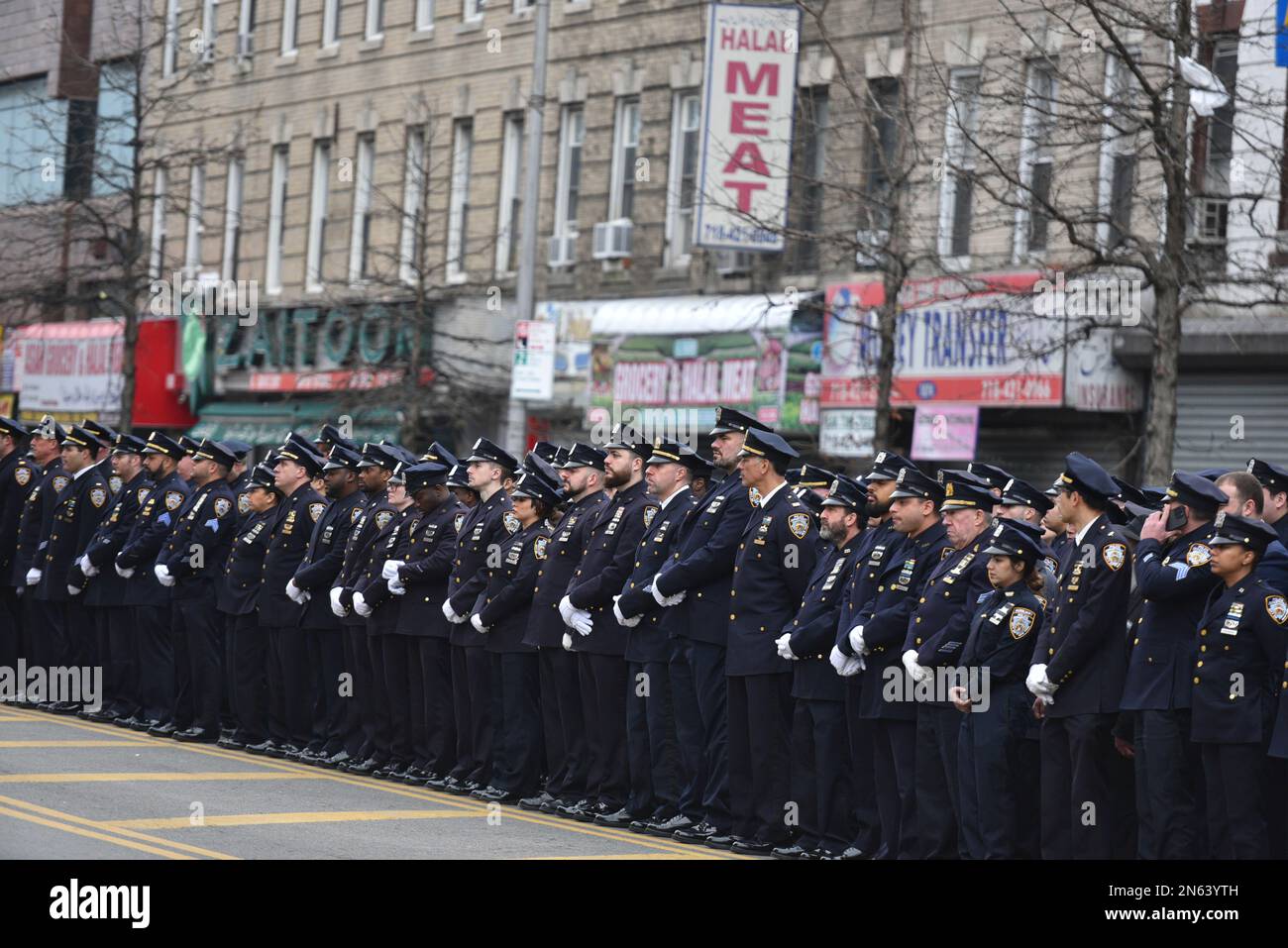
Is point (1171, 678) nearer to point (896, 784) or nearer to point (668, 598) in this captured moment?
point (896, 784)

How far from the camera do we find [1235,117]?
819 inches

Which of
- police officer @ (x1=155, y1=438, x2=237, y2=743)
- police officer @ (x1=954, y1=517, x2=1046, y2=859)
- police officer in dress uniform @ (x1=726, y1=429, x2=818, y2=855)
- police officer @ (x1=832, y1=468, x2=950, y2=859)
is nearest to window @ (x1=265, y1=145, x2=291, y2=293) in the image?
police officer @ (x1=155, y1=438, x2=237, y2=743)

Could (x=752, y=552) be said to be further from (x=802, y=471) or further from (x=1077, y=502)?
(x=1077, y=502)

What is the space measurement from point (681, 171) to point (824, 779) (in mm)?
17998

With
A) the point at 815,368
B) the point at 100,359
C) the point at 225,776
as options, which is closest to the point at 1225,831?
the point at 225,776

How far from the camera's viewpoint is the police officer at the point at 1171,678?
10.1m

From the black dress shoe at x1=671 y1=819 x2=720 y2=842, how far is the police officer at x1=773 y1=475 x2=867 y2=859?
505 millimetres

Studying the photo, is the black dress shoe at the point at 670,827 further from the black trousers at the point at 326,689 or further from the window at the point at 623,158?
the window at the point at 623,158

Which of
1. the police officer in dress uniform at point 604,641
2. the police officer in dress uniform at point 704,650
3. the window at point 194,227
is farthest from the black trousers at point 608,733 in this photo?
the window at point 194,227

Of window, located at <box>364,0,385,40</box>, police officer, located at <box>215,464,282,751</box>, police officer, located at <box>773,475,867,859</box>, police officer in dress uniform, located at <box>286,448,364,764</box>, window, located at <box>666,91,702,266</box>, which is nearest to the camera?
police officer, located at <box>773,475,867,859</box>

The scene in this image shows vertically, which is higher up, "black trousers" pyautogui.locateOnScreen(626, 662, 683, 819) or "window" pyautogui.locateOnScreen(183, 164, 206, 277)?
"window" pyautogui.locateOnScreen(183, 164, 206, 277)

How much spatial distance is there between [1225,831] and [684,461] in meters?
4.55

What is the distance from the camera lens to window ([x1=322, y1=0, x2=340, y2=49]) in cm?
3625

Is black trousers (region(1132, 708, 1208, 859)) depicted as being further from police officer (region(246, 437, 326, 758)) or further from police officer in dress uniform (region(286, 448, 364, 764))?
police officer (region(246, 437, 326, 758))
